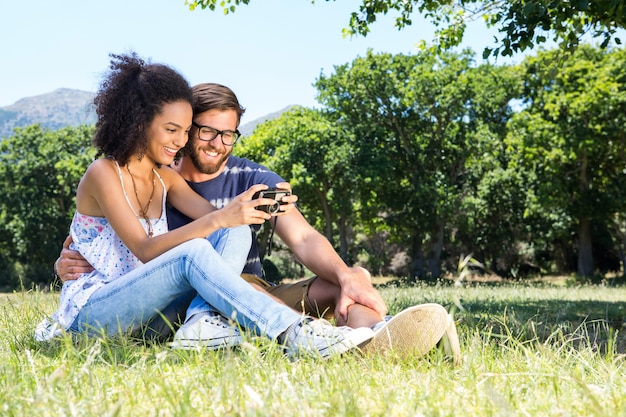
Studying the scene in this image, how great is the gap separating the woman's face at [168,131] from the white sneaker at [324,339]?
165cm

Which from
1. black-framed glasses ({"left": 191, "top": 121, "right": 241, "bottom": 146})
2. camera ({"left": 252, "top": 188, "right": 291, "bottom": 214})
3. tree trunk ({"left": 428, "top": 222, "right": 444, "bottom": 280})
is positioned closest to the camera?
camera ({"left": 252, "top": 188, "right": 291, "bottom": 214})

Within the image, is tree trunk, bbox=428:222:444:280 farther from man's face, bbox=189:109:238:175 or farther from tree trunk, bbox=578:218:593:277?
man's face, bbox=189:109:238:175

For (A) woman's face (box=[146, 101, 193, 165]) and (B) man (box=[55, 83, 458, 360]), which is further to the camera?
(A) woman's face (box=[146, 101, 193, 165])

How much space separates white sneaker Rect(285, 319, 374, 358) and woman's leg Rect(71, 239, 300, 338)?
89 millimetres

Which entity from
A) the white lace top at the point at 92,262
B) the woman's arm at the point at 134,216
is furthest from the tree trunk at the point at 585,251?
the white lace top at the point at 92,262

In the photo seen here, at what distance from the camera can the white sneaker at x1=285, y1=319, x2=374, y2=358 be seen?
3150mm

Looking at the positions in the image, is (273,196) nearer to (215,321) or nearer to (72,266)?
(215,321)

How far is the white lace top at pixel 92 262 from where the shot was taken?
3.98m

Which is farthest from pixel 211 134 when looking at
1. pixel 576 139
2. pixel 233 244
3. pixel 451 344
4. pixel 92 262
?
pixel 576 139

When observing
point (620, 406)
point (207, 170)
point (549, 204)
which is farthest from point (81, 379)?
point (549, 204)

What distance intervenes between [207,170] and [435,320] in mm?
2396

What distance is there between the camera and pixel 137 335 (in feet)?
13.0

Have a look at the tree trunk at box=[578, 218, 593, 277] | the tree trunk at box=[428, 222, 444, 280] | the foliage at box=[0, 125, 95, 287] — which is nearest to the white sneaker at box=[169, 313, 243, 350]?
the tree trunk at box=[428, 222, 444, 280]

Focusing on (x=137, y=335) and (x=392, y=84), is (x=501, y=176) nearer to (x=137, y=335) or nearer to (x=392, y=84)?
(x=392, y=84)
